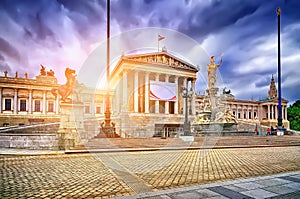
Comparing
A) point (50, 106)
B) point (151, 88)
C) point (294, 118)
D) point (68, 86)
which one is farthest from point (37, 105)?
point (294, 118)

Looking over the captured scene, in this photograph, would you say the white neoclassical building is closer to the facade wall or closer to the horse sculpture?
the facade wall

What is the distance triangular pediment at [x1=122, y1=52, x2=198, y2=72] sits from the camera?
47422 millimetres

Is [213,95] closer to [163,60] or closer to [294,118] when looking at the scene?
[163,60]

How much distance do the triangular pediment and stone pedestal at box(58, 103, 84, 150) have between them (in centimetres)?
3285

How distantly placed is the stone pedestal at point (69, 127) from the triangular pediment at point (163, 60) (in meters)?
32.8

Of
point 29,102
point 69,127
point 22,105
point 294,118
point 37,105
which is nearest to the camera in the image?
point 69,127

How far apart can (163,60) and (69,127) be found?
131 feet

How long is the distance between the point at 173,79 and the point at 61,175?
48321 millimetres

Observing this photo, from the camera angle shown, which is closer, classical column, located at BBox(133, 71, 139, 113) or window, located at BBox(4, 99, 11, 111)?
classical column, located at BBox(133, 71, 139, 113)

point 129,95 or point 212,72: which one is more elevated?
point 212,72

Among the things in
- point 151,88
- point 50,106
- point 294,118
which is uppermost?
point 151,88

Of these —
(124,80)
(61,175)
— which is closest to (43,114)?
(124,80)

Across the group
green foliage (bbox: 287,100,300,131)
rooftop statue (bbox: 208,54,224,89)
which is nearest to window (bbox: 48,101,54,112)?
rooftop statue (bbox: 208,54,224,89)

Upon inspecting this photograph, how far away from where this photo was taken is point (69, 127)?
44.8ft
